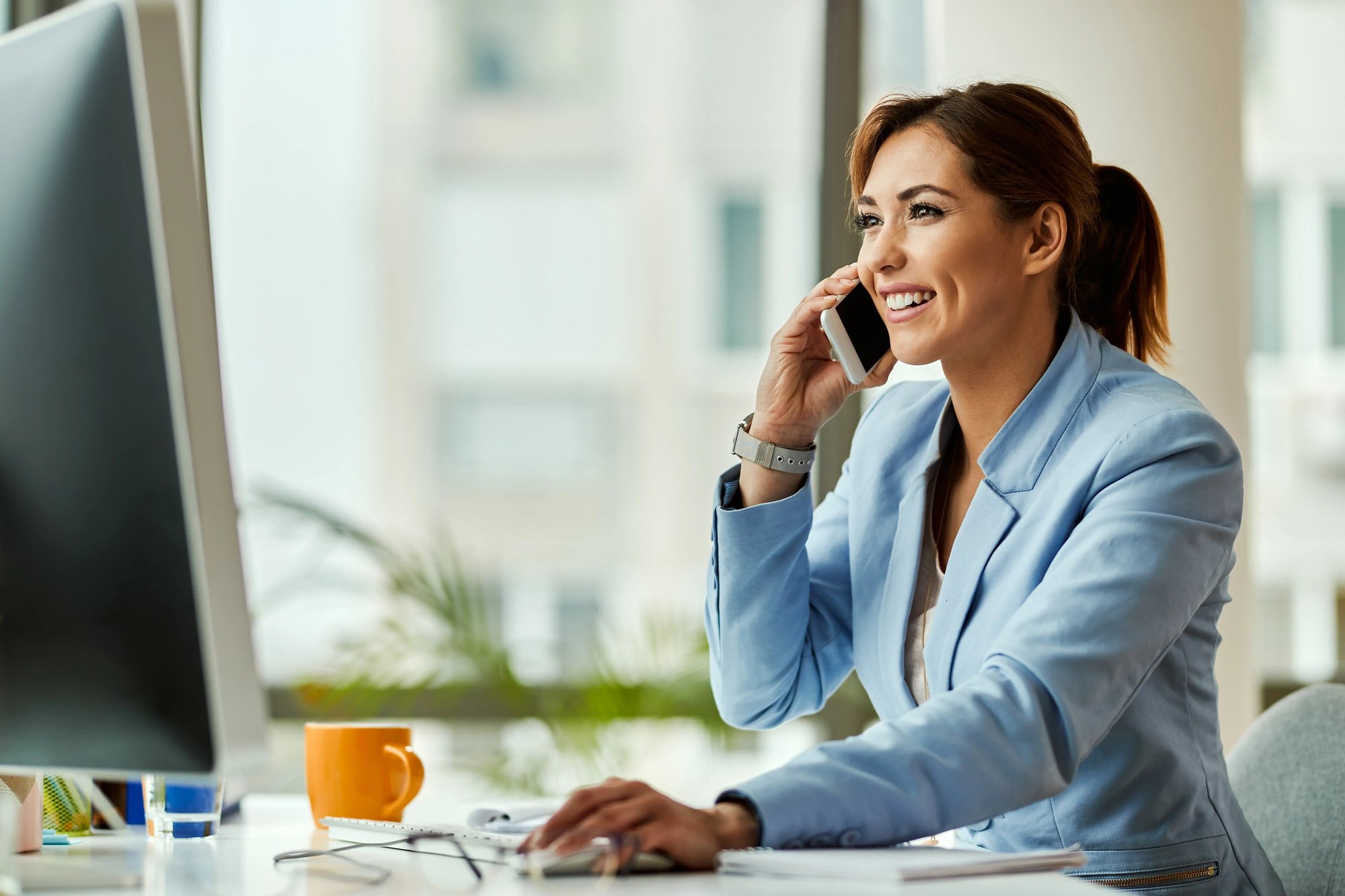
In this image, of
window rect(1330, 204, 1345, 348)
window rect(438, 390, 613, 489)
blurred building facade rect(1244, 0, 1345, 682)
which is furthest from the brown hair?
window rect(438, 390, 613, 489)

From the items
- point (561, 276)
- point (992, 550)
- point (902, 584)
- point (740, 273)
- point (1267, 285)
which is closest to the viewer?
point (992, 550)

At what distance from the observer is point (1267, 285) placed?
5.21 metres

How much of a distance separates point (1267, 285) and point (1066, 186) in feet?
14.3

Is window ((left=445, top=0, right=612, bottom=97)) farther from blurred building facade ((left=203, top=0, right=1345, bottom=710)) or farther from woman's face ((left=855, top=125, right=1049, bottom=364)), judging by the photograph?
woman's face ((left=855, top=125, right=1049, bottom=364))

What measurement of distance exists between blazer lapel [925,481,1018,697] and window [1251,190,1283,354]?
4.44 m

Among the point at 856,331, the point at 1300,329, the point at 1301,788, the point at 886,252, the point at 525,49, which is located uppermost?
the point at 525,49

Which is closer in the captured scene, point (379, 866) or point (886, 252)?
point (379, 866)

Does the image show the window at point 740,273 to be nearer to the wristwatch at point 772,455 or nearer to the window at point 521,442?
the window at point 521,442

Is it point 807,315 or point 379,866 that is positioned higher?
point 807,315

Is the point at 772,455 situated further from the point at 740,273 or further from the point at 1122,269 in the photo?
the point at 740,273

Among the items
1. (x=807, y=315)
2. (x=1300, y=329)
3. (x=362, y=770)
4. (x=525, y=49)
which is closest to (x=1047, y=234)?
(x=807, y=315)

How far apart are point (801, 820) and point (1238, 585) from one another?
169 centimetres

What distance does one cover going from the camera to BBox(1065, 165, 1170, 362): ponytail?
1.50m

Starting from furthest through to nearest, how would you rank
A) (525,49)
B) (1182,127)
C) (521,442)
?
(525,49)
(521,442)
(1182,127)
